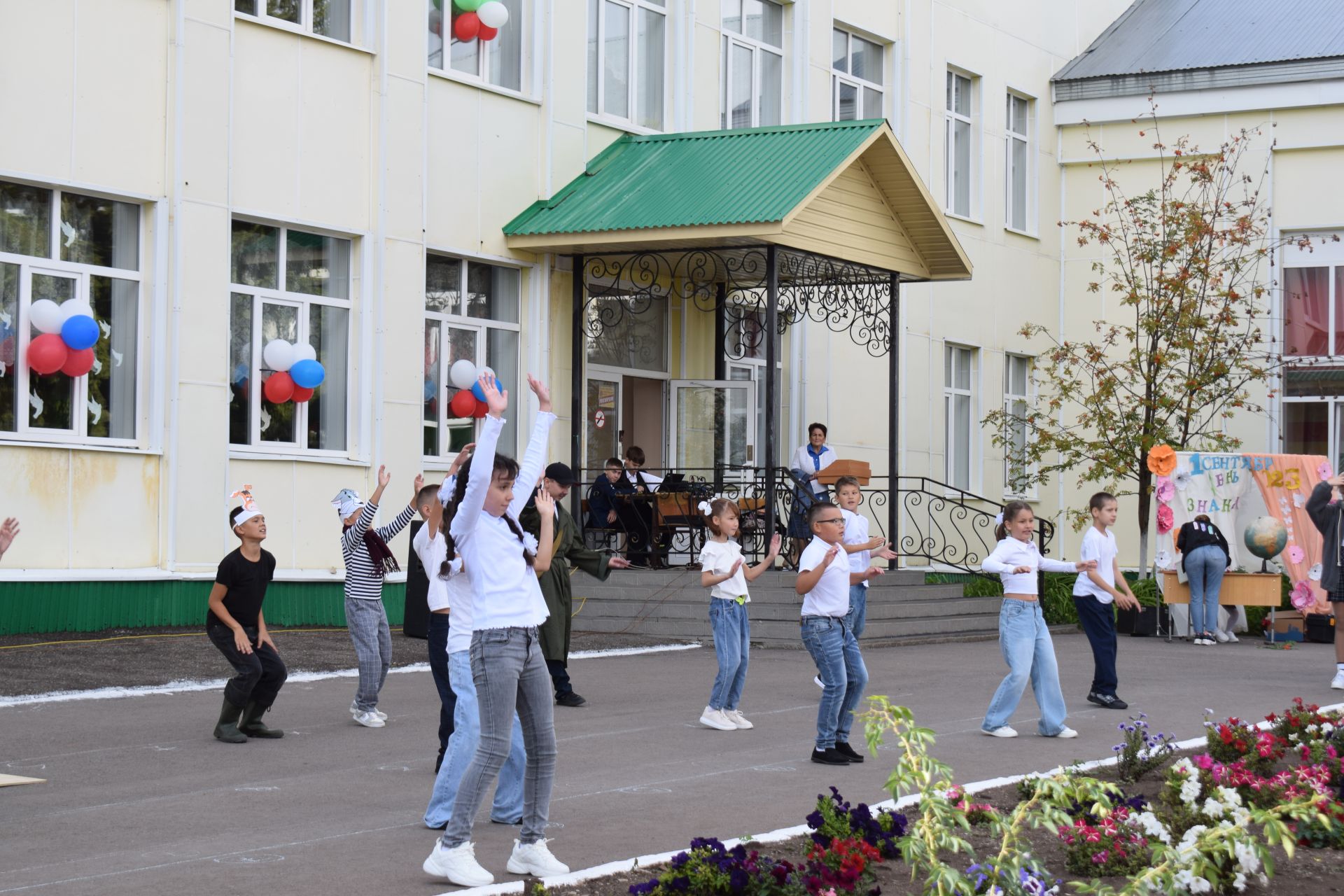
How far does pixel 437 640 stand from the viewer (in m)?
9.19

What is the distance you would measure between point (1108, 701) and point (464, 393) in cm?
888

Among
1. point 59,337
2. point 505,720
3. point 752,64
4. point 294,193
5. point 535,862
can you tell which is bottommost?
point 535,862

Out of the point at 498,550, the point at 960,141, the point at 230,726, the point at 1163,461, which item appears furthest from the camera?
the point at 960,141

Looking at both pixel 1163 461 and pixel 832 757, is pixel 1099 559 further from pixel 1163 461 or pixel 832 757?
pixel 1163 461

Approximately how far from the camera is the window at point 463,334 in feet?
62.8

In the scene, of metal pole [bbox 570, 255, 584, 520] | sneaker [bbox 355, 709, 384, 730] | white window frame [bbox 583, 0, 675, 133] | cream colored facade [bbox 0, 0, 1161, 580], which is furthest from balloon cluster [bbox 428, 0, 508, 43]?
sneaker [bbox 355, 709, 384, 730]

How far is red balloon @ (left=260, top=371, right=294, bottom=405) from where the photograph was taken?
56.3 feet

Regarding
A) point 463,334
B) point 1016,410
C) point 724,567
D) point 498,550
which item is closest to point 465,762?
point 498,550

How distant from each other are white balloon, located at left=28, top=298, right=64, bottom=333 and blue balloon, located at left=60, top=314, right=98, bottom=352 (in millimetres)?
61

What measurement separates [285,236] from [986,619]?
30.7ft

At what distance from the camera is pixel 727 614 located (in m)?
11.5

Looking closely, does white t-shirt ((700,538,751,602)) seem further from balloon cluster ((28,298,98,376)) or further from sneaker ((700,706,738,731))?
balloon cluster ((28,298,98,376))

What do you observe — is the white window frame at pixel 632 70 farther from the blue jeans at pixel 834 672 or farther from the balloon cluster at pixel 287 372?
the blue jeans at pixel 834 672

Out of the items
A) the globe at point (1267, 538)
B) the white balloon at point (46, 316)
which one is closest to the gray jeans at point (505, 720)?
the white balloon at point (46, 316)
